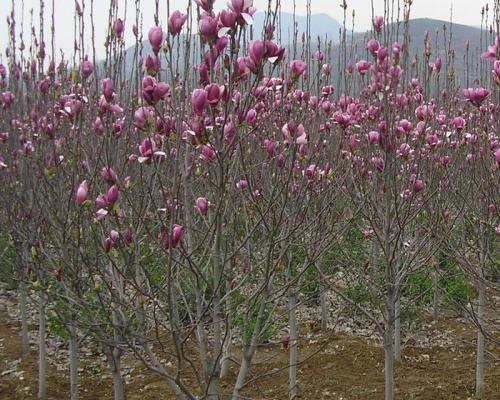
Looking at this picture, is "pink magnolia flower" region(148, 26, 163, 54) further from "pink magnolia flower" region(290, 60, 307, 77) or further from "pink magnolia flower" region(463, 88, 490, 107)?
"pink magnolia flower" region(463, 88, 490, 107)

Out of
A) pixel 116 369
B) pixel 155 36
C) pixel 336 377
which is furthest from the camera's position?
pixel 336 377

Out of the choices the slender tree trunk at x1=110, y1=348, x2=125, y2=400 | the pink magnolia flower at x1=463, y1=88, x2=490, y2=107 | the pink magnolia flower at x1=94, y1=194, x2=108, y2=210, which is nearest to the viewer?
the pink magnolia flower at x1=94, y1=194, x2=108, y2=210

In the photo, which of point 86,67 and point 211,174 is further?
point 211,174

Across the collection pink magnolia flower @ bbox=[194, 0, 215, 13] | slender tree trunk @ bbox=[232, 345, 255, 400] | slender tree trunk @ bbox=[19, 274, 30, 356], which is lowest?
slender tree trunk @ bbox=[19, 274, 30, 356]

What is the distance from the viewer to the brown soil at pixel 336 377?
4.85 meters

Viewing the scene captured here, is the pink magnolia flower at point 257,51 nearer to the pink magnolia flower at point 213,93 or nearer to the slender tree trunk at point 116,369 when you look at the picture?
the pink magnolia flower at point 213,93

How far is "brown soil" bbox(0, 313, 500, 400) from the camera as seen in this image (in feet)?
15.9

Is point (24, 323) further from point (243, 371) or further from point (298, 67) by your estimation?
point (298, 67)

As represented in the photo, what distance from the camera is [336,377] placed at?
5.21 meters

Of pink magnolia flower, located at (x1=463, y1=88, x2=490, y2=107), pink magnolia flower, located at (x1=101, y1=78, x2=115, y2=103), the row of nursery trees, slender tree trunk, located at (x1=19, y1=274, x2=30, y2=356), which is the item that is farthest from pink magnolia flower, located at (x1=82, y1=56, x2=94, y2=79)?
slender tree trunk, located at (x1=19, y1=274, x2=30, y2=356)

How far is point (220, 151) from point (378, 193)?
6.20 feet

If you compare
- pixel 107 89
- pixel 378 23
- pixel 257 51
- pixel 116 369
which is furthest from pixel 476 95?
pixel 116 369

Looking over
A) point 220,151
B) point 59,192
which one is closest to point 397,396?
point 59,192

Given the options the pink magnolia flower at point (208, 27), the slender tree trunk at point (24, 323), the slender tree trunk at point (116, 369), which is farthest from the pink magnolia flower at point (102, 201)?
the slender tree trunk at point (24, 323)
